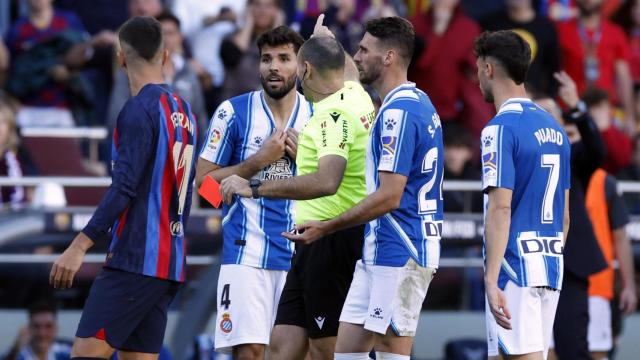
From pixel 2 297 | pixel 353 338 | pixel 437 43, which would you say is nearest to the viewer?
pixel 353 338

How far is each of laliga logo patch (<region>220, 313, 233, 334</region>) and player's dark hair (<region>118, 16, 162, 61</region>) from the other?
1697 mm

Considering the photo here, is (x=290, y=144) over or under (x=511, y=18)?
under

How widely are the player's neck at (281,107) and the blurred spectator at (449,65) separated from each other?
15.5ft

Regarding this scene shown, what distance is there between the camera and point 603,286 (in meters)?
10.9

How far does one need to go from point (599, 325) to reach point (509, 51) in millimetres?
4212

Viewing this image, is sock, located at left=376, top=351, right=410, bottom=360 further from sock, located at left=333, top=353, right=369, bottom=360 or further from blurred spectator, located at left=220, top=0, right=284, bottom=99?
blurred spectator, located at left=220, top=0, right=284, bottom=99

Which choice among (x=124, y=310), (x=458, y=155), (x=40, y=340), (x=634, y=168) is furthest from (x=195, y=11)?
(x=124, y=310)

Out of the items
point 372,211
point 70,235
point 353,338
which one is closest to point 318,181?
point 372,211

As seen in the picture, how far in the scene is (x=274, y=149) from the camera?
8094mm

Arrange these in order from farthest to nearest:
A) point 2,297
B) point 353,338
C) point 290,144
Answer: point 2,297, point 290,144, point 353,338

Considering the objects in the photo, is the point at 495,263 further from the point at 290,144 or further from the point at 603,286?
the point at 603,286

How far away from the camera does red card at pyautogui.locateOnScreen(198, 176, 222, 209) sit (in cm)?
762

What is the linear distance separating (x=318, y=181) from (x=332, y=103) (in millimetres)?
516

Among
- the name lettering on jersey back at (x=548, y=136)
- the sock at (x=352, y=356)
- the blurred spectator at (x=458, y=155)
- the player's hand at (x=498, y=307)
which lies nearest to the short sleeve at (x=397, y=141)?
the name lettering on jersey back at (x=548, y=136)
